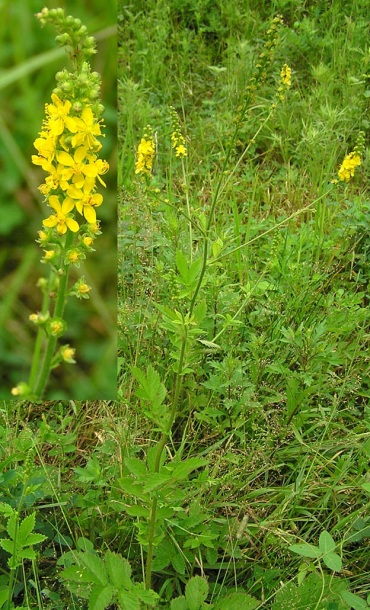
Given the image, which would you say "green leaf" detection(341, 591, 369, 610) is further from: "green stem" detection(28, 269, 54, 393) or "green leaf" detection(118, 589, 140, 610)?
"green stem" detection(28, 269, 54, 393)

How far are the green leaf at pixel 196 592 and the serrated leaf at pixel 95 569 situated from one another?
254 millimetres

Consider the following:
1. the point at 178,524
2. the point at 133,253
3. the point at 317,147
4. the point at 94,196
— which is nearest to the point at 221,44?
the point at 317,147

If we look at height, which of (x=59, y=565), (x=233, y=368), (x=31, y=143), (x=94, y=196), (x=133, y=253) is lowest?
(x=59, y=565)

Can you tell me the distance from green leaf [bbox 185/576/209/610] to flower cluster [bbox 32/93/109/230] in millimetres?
1048

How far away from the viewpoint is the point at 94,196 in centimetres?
164

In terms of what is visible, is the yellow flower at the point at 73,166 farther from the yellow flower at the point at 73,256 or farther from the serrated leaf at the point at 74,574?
the serrated leaf at the point at 74,574

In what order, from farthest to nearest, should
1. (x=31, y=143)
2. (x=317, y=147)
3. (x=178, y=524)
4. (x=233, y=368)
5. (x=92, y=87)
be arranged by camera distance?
A: (x=317, y=147) → (x=233, y=368) → (x=178, y=524) → (x=31, y=143) → (x=92, y=87)

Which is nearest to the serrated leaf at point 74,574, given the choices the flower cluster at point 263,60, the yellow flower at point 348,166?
the flower cluster at point 263,60

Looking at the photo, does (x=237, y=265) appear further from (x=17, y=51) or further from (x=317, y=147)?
(x=17, y=51)

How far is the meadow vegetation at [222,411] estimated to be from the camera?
1.80 m

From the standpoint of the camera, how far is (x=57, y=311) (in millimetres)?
1698

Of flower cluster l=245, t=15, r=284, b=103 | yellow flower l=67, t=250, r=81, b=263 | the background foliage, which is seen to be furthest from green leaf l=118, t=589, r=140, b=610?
flower cluster l=245, t=15, r=284, b=103

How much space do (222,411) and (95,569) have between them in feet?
2.70

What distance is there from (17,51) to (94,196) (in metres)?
0.45
